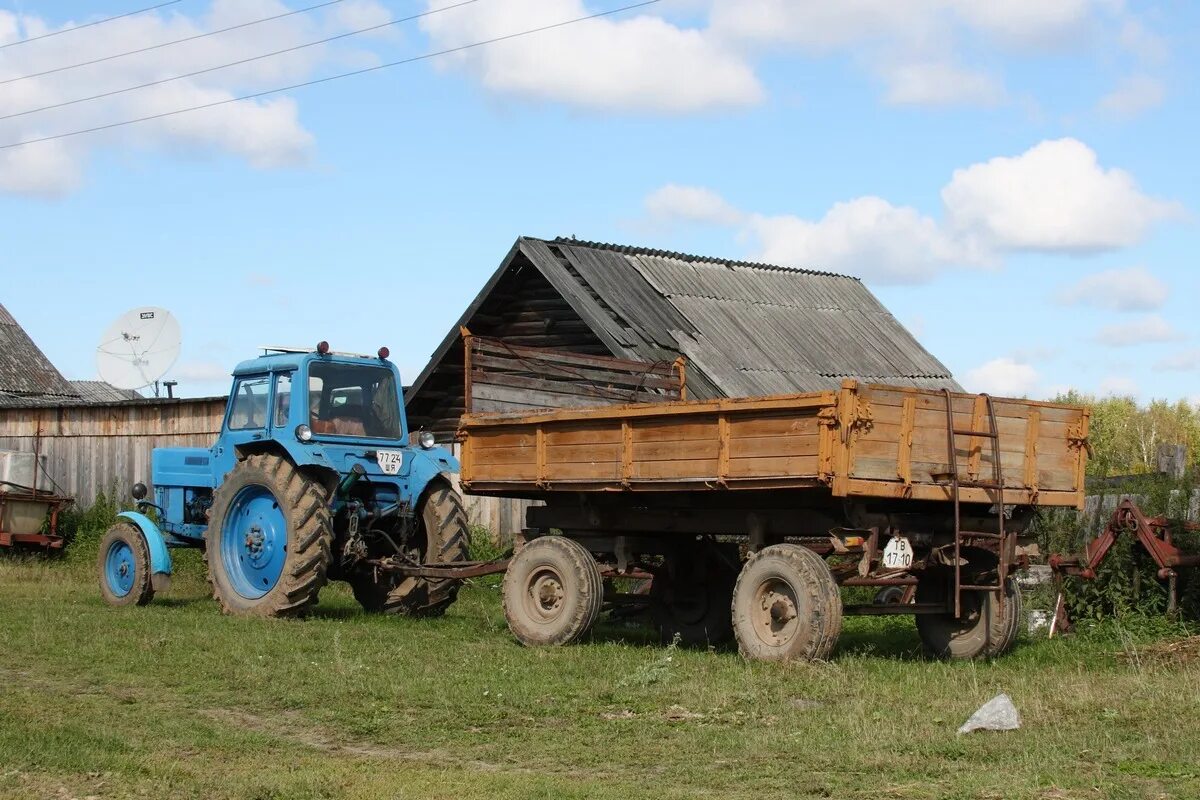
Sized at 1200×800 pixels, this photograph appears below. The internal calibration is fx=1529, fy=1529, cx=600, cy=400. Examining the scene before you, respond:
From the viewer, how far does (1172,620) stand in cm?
1343

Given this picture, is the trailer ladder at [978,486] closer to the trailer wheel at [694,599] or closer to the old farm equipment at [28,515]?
the trailer wheel at [694,599]

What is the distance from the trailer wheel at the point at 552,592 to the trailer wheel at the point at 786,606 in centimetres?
165

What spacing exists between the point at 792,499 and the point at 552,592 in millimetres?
2582

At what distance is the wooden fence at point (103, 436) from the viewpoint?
78.1 ft

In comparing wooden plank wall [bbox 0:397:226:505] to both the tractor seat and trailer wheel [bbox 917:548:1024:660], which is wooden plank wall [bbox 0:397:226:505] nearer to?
the tractor seat

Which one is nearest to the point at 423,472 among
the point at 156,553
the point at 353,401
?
the point at 353,401

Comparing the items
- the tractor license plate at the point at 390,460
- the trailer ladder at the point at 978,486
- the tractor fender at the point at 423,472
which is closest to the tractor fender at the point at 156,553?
the tractor license plate at the point at 390,460

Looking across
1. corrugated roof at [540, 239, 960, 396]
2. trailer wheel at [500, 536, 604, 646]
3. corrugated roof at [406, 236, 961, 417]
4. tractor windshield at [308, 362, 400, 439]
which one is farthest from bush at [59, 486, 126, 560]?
trailer wheel at [500, 536, 604, 646]

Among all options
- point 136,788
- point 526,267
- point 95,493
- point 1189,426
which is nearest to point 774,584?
point 136,788

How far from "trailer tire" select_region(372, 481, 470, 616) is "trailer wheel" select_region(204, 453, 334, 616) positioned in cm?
113

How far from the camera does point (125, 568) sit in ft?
54.9

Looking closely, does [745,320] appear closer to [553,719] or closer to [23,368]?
[553,719]

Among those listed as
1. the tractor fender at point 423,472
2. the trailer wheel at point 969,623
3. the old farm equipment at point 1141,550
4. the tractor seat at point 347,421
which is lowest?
the trailer wheel at point 969,623

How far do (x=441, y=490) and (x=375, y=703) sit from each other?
20.5 feet
